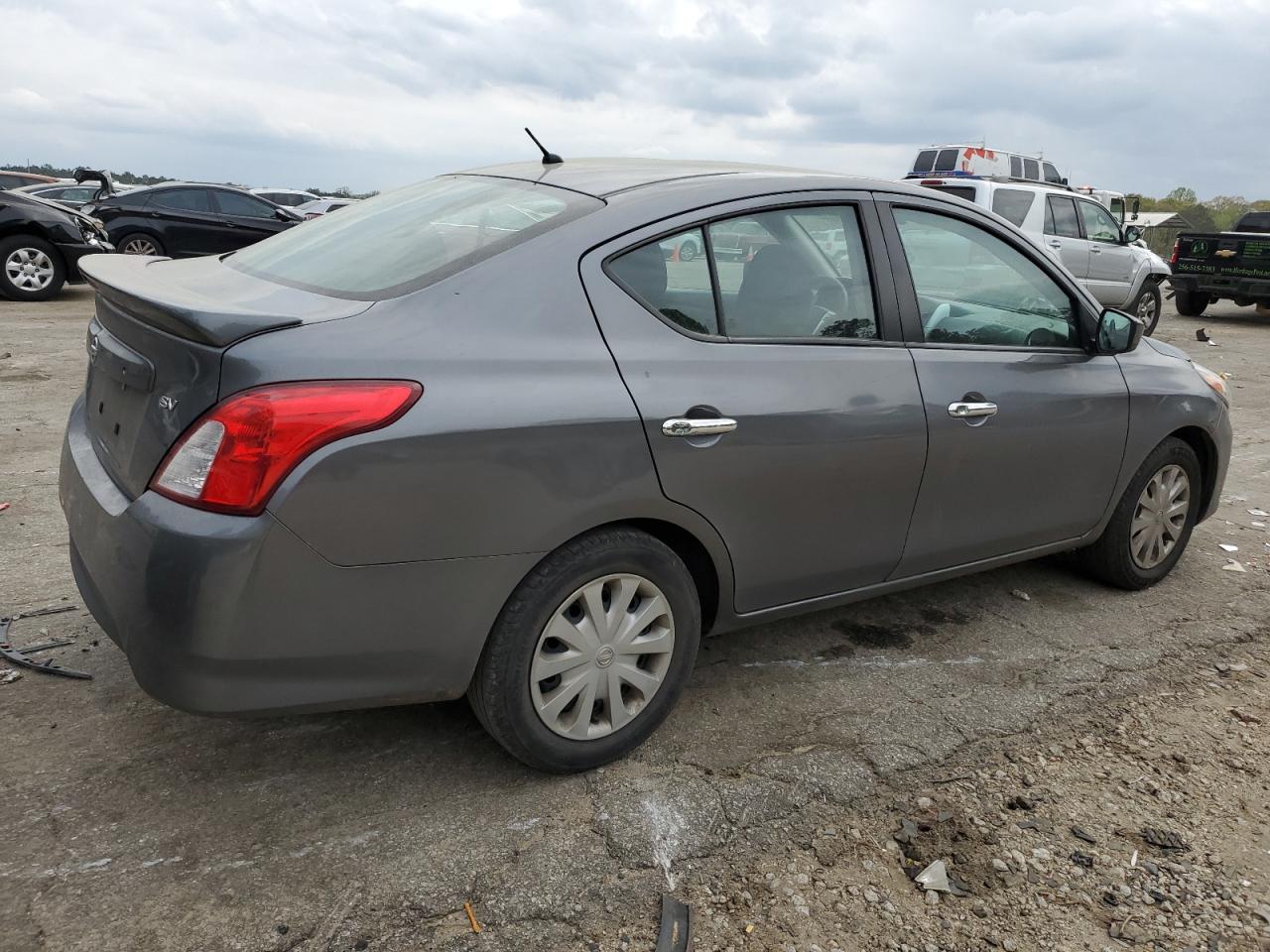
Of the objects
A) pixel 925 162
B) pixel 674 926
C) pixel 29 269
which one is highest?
pixel 925 162

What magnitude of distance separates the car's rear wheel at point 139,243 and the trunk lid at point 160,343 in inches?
522

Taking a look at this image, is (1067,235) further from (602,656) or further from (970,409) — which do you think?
(602,656)

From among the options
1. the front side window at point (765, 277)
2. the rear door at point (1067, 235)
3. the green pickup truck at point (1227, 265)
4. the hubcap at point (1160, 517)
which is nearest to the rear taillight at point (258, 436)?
the front side window at point (765, 277)

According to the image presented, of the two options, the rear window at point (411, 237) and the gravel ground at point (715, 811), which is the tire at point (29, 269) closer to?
the gravel ground at point (715, 811)

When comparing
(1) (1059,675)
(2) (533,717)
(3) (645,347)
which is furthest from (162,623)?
(1) (1059,675)

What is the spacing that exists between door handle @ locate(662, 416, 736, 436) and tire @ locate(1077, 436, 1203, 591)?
2.21 m

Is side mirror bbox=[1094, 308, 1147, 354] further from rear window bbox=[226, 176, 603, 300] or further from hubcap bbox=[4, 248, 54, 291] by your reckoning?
hubcap bbox=[4, 248, 54, 291]

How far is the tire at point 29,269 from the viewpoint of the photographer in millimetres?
11766

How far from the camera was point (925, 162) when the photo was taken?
66.5 feet

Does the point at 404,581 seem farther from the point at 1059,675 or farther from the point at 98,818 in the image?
the point at 1059,675

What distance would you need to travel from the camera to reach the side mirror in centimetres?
379

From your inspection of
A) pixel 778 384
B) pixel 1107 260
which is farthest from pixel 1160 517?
pixel 1107 260

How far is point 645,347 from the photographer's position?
264 cm

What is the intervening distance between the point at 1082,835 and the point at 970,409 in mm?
1348
